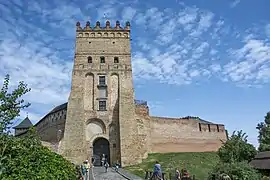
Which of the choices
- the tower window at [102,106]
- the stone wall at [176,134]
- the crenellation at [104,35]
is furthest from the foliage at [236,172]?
the crenellation at [104,35]

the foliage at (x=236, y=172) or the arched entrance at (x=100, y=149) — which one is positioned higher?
the arched entrance at (x=100, y=149)

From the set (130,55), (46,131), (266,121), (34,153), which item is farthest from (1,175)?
(266,121)

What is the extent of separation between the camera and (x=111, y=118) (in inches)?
1229

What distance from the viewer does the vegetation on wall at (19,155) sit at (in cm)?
813

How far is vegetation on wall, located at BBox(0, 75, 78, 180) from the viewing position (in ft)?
26.7

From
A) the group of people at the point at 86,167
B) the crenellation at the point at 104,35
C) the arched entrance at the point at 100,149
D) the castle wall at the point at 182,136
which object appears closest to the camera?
the group of people at the point at 86,167

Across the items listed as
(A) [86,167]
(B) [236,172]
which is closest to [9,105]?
(A) [86,167]

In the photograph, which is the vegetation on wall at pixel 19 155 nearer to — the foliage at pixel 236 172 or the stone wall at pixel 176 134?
the foliage at pixel 236 172

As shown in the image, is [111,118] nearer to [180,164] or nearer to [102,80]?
[102,80]

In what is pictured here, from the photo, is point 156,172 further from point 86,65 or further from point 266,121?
point 266,121

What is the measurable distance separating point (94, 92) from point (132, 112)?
5.04 m

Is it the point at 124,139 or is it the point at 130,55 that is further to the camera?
the point at 130,55

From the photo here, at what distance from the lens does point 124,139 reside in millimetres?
29672

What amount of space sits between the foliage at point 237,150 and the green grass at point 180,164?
2173 mm
